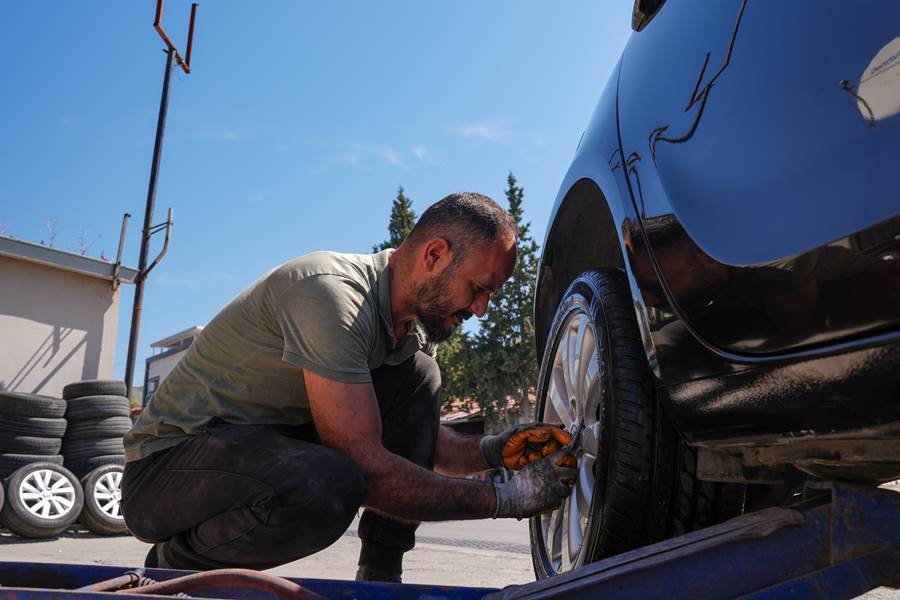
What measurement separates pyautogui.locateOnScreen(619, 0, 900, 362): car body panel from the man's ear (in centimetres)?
74

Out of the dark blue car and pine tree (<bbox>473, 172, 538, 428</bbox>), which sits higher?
pine tree (<bbox>473, 172, 538, 428</bbox>)

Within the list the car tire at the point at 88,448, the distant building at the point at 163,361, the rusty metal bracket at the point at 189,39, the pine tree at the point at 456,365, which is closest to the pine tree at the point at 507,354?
→ the pine tree at the point at 456,365

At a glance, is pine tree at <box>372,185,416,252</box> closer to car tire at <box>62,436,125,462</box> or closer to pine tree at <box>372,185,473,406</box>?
pine tree at <box>372,185,473,406</box>

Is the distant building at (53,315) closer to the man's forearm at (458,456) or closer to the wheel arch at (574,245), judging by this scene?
the man's forearm at (458,456)

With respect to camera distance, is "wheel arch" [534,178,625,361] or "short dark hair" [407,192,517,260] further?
"short dark hair" [407,192,517,260]

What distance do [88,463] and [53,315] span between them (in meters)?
3.97

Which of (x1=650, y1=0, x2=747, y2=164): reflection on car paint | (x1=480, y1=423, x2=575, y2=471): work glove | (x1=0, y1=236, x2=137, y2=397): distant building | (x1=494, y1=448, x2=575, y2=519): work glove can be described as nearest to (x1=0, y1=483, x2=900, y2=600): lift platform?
(x1=650, y1=0, x2=747, y2=164): reflection on car paint

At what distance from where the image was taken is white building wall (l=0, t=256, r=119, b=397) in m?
8.55

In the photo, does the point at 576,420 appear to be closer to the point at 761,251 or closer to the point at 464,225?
the point at 464,225

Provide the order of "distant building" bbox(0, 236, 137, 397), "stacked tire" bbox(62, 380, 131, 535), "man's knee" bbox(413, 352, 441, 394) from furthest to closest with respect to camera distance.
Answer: "distant building" bbox(0, 236, 137, 397), "stacked tire" bbox(62, 380, 131, 535), "man's knee" bbox(413, 352, 441, 394)

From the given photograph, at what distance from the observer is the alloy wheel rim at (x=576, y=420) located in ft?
5.07

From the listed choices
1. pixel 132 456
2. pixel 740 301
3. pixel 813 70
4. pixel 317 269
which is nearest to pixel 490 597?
pixel 740 301

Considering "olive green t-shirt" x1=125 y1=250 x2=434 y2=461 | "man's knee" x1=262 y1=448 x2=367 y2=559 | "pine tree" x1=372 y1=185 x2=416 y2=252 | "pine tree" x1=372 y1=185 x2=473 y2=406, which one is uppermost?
"pine tree" x1=372 y1=185 x2=416 y2=252

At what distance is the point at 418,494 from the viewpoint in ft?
5.64
